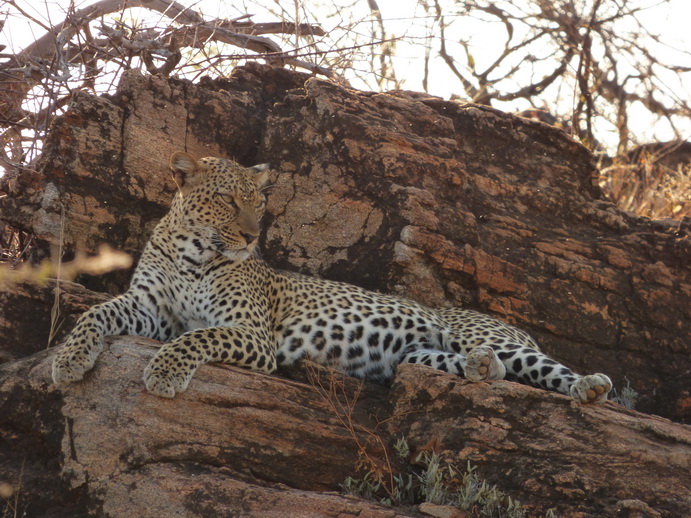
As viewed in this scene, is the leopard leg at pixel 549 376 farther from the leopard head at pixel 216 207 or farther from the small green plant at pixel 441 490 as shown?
the leopard head at pixel 216 207

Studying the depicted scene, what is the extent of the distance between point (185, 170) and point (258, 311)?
60.0 inches

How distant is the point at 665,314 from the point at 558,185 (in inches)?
81.4

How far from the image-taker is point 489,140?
10016 millimetres

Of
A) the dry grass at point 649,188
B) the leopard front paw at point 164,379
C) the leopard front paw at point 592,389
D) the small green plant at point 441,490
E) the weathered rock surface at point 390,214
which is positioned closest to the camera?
the small green plant at point 441,490

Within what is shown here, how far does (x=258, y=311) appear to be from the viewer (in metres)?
7.31

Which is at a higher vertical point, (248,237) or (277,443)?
(248,237)

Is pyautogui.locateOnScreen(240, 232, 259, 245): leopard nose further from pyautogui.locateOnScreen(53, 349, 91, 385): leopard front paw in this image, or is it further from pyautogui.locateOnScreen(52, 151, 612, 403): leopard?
pyautogui.locateOnScreen(53, 349, 91, 385): leopard front paw

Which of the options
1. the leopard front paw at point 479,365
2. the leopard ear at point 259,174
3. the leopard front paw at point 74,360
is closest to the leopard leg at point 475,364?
the leopard front paw at point 479,365

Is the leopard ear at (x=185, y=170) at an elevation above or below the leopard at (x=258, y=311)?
above

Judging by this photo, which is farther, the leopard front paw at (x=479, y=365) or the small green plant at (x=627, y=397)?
the small green plant at (x=627, y=397)

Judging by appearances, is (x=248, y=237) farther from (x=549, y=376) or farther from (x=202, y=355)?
(x=549, y=376)

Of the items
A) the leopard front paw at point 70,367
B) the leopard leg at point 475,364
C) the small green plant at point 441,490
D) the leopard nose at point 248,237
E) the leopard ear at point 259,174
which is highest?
the leopard ear at point 259,174

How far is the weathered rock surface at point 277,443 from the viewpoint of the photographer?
200 inches

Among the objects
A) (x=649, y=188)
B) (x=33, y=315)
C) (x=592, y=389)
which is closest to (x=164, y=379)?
(x=33, y=315)
